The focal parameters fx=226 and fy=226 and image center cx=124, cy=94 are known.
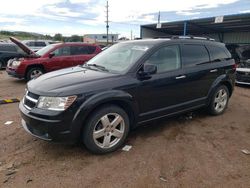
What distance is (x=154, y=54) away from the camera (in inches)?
152

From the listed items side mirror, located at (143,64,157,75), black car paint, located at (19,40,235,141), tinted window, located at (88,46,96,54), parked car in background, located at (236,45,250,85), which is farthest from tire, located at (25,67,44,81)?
parked car in background, located at (236,45,250,85)

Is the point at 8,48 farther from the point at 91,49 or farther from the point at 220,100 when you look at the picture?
the point at 220,100

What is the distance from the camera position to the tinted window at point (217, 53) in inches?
195

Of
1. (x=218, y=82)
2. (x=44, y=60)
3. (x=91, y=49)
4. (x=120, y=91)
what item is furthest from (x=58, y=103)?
(x=91, y=49)

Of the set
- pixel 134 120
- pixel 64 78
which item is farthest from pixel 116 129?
pixel 64 78

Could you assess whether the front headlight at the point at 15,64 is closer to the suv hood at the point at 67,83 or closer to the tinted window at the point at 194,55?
the suv hood at the point at 67,83

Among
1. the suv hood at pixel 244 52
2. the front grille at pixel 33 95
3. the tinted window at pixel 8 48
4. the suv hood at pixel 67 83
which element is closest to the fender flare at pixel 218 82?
the suv hood at pixel 67 83

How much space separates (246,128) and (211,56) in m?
1.65

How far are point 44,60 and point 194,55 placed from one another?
6153 mm

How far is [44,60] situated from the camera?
28.6 ft

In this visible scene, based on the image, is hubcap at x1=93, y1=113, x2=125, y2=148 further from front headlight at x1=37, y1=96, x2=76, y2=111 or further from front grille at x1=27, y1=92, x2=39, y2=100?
front grille at x1=27, y1=92, x2=39, y2=100

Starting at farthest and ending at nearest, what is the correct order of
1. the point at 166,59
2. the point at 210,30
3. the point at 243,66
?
the point at 210,30 < the point at 243,66 < the point at 166,59

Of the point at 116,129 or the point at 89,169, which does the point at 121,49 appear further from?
the point at 89,169

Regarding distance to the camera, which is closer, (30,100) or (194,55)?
(30,100)
